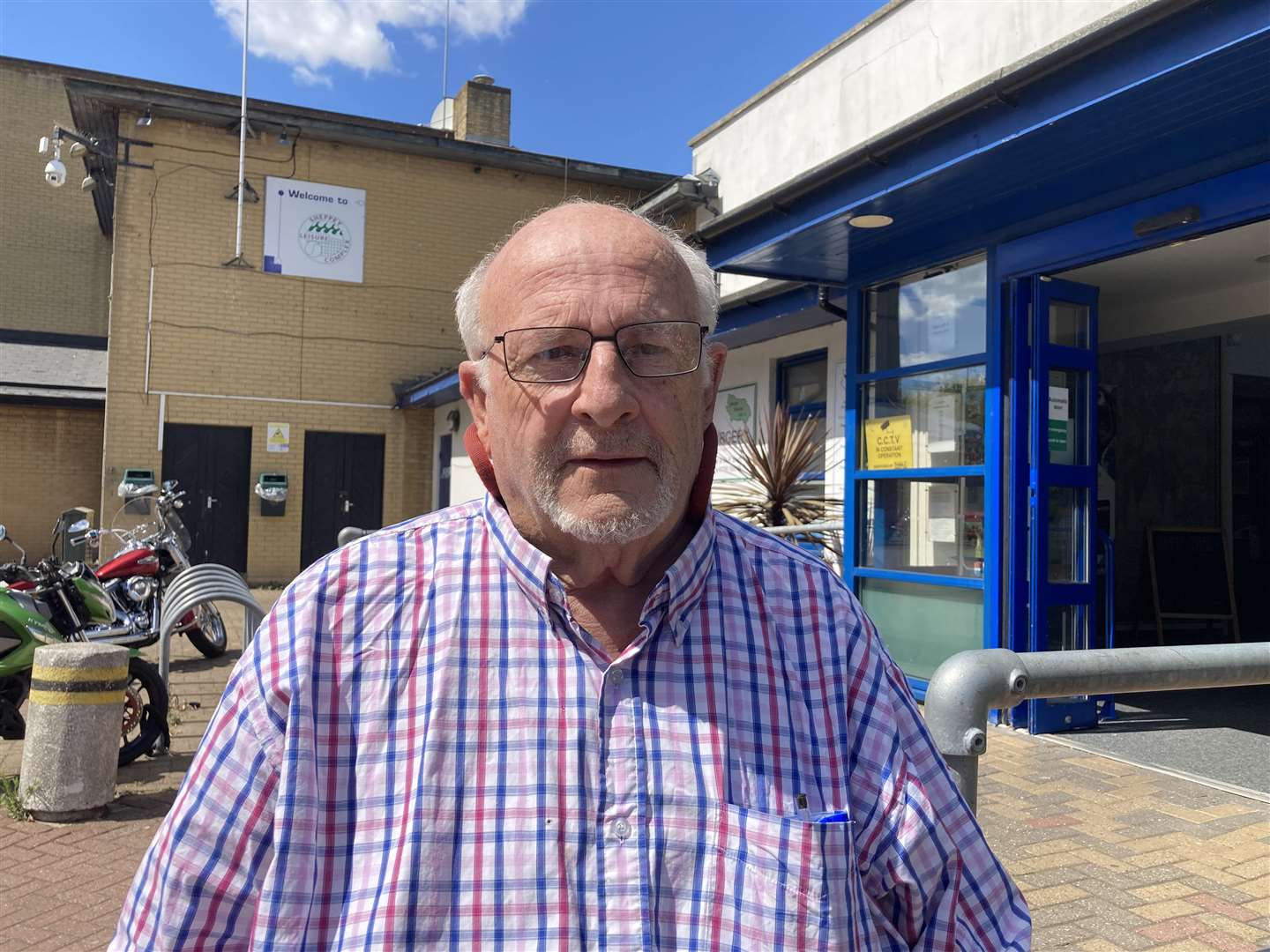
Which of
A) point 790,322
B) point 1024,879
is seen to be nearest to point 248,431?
point 790,322

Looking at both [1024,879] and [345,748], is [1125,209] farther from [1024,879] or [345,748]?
[345,748]

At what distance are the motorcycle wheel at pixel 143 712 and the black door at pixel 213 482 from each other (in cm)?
954

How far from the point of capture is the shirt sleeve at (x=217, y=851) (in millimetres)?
1313

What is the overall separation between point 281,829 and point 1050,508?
538 cm

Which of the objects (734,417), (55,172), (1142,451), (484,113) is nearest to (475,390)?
(734,417)

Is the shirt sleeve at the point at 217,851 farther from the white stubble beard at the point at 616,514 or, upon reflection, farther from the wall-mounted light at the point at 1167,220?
the wall-mounted light at the point at 1167,220

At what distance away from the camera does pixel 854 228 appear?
5.91 metres

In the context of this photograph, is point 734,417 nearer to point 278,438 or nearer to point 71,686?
point 71,686

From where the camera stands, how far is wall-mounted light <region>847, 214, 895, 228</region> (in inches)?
222

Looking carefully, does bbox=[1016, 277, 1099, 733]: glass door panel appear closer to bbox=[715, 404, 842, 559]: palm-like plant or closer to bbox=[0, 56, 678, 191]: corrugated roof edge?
bbox=[715, 404, 842, 559]: palm-like plant

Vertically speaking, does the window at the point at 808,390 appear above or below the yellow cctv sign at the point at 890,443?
above

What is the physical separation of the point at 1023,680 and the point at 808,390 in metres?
7.50

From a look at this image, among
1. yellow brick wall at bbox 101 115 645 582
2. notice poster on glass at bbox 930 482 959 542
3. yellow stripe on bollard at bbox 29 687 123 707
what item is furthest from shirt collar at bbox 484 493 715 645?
yellow brick wall at bbox 101 115 645 582

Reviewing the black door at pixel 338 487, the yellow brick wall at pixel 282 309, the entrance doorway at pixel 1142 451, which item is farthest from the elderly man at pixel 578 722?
the yellow brick wall at pixel 282 309
